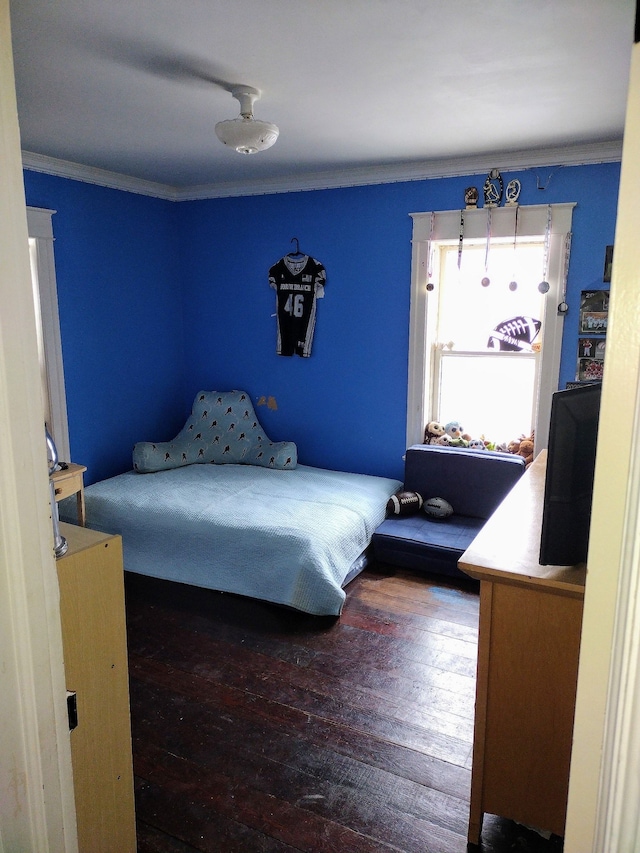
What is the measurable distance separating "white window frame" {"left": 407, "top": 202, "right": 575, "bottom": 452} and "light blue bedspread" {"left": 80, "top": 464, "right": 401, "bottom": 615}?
77 cm

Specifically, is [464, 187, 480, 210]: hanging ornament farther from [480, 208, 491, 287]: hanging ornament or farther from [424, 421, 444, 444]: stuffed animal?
[424, 421, 444, 444]: stuffed animal

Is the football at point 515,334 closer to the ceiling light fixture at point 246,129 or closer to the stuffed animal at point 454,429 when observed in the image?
the stuffed animal at point 454,429

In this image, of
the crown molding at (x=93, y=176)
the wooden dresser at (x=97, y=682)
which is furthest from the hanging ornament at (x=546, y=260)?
the wooden dresser at (x=97, y=682)

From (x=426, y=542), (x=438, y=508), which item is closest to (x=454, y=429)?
(x=438, y=508)

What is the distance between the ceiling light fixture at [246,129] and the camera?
2.46 metres

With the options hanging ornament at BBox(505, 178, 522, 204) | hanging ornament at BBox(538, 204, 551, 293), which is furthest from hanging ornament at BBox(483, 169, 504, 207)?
hanging ornament at BBox(538, 204, 551, 293)

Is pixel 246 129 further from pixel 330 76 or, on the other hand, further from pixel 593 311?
pixel 593 311

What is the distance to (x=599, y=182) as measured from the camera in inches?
137

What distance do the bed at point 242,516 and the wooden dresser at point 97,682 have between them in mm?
1573

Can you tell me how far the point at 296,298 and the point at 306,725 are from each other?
9.86 ft

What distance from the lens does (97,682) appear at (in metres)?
1.50

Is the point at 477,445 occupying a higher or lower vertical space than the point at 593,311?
lower

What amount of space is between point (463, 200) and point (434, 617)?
2.58 metres

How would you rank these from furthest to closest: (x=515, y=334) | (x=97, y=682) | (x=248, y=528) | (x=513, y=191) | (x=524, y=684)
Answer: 1. (x=515, y=334)
2. (x=513, y=191)
3. (x=248, y=528)
4. (x=524, y=684)
5. (x=97, y=682)
